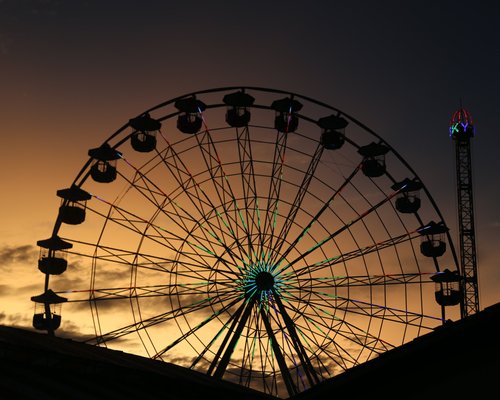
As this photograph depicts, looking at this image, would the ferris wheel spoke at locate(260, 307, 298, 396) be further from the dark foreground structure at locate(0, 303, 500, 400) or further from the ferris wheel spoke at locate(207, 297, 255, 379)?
the dark foreground structure at locate(0, 303, 500, 400)

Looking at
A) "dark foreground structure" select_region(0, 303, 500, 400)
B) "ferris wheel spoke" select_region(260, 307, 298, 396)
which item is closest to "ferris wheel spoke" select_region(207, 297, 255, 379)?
"ferris wheel spoke" select_region(260, 307, 298, 396)

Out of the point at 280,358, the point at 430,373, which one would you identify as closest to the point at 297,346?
the point at 280,358

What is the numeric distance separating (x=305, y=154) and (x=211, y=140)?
3768 millimetres

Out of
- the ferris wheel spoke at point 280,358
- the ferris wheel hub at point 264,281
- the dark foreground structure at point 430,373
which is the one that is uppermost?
the ferris wheel hub at point 264,281

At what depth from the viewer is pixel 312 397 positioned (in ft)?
33.5

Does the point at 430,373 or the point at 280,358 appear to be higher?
the point at 280,358

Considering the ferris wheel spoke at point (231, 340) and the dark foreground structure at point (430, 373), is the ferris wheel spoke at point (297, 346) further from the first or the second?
the dark foreground structure at point (430, 373)

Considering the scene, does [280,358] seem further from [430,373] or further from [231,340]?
[430,373]

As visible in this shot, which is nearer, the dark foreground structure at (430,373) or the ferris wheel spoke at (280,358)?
the dark foreground structure at (430,373)

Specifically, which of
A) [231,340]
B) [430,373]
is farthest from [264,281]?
[430,373]

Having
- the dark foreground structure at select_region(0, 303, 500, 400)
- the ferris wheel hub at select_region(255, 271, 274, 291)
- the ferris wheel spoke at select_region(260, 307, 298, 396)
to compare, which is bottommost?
the dark foreground structure at select_region(0, 303, 500, 400)

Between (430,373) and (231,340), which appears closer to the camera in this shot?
(430,373)

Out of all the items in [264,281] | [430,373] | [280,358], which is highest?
[264,281]

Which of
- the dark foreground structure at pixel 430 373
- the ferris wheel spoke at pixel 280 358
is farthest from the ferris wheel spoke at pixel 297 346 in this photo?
the dark foreground structure at pixel 430 373
